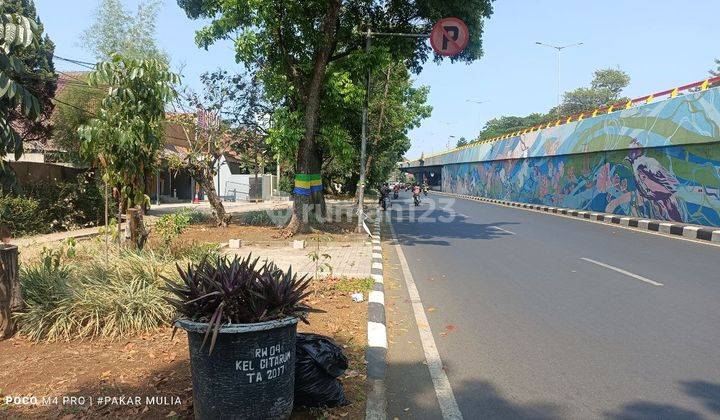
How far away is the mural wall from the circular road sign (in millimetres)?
8818

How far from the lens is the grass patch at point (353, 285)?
7.47m

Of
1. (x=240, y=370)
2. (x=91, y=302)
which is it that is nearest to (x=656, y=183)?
(x=91, y=302)

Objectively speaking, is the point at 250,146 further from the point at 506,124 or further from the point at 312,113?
the point at 506,124

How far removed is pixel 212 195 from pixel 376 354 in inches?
448

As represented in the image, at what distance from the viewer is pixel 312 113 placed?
13.5 metres

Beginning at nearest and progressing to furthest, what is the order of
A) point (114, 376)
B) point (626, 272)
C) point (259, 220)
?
point (114, 376), point (626, 272), point (259, 220)

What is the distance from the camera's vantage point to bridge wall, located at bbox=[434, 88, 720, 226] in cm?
1664

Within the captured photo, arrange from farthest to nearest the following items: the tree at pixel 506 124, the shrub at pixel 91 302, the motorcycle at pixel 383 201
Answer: the tree at pixel 506 124 → the motorcycle at pixel 383 201 → the shrub at pixel 91 302

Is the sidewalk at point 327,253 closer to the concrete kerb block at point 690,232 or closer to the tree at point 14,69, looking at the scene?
the tree at point 14,69

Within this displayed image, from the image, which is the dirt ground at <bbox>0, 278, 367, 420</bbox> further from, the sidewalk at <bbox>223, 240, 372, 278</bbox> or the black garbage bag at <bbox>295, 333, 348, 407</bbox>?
the sidewalk at <bbox>223, 240, 372, 278</bbox>

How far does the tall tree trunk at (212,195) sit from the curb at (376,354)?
27.3ft

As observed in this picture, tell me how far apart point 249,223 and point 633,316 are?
12.6 meters

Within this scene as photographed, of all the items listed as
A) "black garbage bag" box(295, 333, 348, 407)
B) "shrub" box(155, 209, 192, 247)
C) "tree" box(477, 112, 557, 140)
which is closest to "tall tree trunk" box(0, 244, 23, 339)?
"black garbage bag" box(295, 333, 348, 407)

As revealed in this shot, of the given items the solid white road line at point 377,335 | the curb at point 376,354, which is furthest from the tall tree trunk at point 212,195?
the solid white road line at point 377,335
